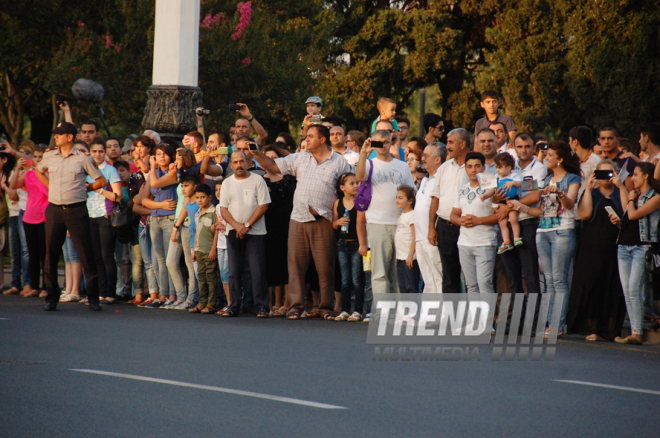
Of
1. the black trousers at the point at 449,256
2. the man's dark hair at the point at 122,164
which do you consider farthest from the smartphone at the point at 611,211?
the man's dark hair at the point at 122,164

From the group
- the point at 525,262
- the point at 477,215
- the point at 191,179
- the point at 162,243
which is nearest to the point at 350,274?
the point at 477,215

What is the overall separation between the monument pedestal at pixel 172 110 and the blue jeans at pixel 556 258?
7759 millimetres

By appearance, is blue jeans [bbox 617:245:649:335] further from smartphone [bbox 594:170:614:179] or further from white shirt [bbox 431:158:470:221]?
white shirt [bbox 431:158:470:221]

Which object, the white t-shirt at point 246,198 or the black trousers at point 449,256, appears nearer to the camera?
the black trousers at point 449,256

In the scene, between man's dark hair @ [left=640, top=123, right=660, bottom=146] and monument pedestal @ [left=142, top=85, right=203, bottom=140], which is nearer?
man's dark hair @ [left=640, top=123, right=660, bottom=146]

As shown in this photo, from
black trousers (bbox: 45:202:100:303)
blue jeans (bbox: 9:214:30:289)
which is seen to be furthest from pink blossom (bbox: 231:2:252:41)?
black trousers (bbox: 45:202:100:303)

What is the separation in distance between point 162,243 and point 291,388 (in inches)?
266

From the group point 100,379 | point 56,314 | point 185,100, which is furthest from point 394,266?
point 185,100

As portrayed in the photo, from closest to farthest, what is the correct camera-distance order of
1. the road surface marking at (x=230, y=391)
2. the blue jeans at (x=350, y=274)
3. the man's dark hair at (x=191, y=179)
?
the road surface marking at (x=230, y=391)
the blue jeans at (x=350, y=274)
the man's dark hair at (x=191, y=179)

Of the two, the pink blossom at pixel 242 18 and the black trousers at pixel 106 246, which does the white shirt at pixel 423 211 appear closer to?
the black trousers at pixel 106 246

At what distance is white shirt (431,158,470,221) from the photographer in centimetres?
1080

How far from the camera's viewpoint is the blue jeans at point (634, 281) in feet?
32.7

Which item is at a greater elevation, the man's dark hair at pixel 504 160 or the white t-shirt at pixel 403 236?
the man's dark hair at pixel 504 160

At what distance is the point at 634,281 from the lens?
998 cm
